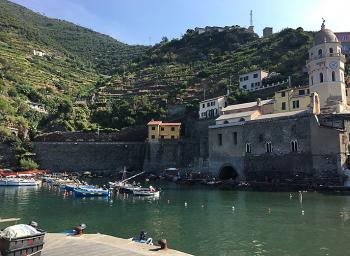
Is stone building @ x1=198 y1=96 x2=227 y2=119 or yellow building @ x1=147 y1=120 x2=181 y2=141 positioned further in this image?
yellow building @ x1=147 y1=120 x2=181 y2=141

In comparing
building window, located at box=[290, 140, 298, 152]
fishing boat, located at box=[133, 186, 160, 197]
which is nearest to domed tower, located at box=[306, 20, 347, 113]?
building window, located at box=[290, 140, 298, 152]

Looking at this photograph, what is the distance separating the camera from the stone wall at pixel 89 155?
252 ft

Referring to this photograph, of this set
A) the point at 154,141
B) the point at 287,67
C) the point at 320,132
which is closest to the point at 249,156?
the point at 320,132

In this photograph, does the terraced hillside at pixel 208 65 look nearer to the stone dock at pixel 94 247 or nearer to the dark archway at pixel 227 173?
the dark archway at pixel 227 173

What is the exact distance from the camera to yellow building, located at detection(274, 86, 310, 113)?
194 feet

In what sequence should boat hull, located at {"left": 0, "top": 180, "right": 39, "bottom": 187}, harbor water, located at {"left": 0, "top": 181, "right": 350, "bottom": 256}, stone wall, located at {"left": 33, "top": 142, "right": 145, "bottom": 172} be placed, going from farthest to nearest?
stone wall, located at {"left": 33, "top": 142, "right": 145, "bottom": 172}, boat hull, located at {"left": 0, "top": 180, "right": 39, "bottom": 187}, harbor water, located at {"left": 0, "top": 181, "right": 350, "bottom": 256}

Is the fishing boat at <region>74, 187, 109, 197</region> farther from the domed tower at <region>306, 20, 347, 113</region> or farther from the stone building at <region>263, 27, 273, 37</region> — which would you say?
the stone building at <region>263, 27, 273, 37</region>

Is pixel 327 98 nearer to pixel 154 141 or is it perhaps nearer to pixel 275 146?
pixel 275 146

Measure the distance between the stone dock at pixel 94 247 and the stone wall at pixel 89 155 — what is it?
5950cm

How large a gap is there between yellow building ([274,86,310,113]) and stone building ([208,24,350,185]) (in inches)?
6.7

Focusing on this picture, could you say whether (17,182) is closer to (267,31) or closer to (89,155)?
(89,155)

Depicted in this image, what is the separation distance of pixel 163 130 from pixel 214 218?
144 ft

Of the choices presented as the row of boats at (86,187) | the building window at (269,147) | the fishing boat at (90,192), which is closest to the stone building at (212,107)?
the building window at (269,147)

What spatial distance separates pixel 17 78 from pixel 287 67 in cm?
6631
